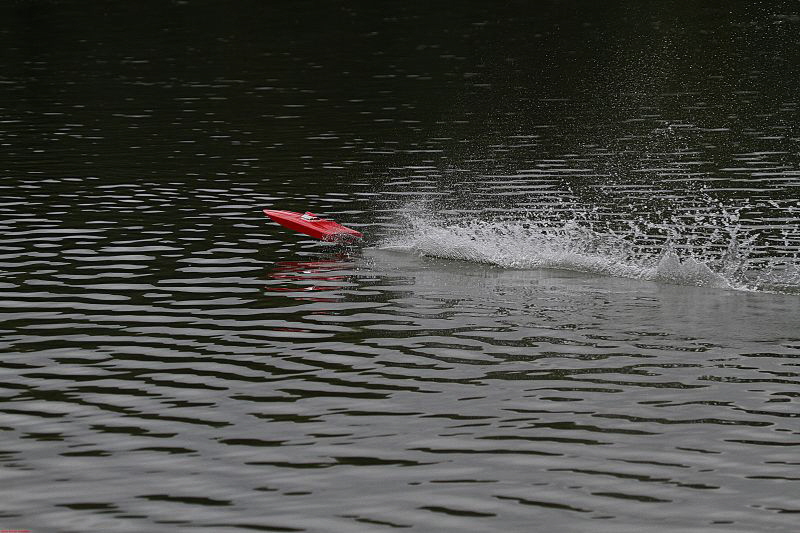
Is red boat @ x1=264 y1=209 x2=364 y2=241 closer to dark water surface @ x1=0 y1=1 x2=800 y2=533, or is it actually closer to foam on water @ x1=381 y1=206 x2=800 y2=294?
dark water surface @ x1=0 y1=1 x2=800 y2=533

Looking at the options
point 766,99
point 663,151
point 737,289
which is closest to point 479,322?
point 737,289

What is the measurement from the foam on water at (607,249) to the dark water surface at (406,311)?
0.10m

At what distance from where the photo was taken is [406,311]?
26156mm

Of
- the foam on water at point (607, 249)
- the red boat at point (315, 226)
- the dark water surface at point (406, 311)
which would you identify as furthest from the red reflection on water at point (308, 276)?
the foam on water at point (607, 249)

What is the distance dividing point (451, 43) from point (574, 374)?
63.6 metres

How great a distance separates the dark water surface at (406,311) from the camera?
Answer: 17.0 m

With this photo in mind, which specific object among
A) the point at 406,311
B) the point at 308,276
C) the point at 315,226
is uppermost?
the point at 315,226

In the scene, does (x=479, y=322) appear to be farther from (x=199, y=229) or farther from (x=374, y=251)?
(x=199, y=229)

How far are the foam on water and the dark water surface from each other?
0.10 metres

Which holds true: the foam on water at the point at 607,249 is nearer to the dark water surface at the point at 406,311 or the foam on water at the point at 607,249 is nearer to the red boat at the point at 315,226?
the dark water surface at the point at 406,311

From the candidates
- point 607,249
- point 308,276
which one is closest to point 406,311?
point 308,276

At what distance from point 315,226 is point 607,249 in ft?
24.1

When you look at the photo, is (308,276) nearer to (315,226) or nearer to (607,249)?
(315,226)

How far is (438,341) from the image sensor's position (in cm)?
2383
